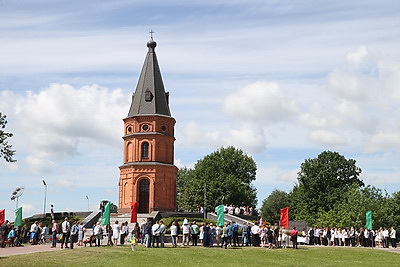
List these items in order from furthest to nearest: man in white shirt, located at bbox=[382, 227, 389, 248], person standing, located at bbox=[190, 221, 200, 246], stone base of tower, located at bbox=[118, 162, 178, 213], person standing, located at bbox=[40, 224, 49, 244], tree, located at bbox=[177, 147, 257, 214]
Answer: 1. tree, located at bbox=[177, 147, 257, 214]
2. stone base of tower, located at bbox=[118, 162, 178, 213]
3. man in white shirt, located at bbox=[382, 227, 389, 248]
4. person standing, located at bbox=[40, 224, 49, 244]
5. person standing, located at bbox=[190, 221, 200, 246]

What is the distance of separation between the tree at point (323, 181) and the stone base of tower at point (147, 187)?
2224 cm

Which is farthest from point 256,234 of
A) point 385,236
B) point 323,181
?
point 323,181

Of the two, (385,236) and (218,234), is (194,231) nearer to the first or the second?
(218,234)

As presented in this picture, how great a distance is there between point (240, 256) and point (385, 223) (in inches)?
1410

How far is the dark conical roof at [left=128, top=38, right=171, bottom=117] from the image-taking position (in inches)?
2303

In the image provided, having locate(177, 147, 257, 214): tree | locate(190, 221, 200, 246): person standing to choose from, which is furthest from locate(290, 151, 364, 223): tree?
locate(190, 221, 200, 246): person standing

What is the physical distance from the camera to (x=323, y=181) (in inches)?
2835

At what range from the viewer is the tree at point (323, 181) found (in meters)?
70.8

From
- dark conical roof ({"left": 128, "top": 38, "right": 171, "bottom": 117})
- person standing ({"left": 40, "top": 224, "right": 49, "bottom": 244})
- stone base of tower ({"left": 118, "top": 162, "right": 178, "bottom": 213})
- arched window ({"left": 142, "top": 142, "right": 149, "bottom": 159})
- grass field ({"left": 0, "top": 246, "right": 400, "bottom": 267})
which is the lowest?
grass field ({"left": 0, "top": 246, "right": 400, "bottom": 267})

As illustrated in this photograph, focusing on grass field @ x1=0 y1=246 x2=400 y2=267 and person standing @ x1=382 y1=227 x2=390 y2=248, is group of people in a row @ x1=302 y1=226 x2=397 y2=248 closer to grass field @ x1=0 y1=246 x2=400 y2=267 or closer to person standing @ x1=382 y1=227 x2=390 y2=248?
person standing @ x1=382 y1=227 x2=390 y2=248

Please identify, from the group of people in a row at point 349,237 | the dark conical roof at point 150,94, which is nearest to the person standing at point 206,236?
the group of people in a row at point 349,237

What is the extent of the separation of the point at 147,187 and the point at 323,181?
88.1 ft

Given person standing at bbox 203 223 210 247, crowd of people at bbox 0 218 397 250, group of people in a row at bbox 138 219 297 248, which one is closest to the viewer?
crowd of people at bbox 0 218 397 250

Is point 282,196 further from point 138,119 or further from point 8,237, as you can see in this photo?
point 8,237
